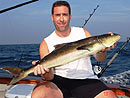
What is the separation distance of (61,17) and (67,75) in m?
1.07

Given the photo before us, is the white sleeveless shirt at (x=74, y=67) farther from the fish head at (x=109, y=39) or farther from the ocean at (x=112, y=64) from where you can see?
the ocean at (x=112, y=64)

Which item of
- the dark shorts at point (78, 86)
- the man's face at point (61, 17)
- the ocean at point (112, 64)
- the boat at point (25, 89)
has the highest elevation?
the man's face at point (61, 17)

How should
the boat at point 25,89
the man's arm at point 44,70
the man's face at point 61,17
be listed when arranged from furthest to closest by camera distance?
1. the boat at point 25,89
2. the man's face at point 61,17
3. the man's arm at point 44,70

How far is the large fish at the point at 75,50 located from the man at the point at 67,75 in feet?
1.43

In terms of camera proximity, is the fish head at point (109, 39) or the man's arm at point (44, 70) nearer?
the fish head at point (109, 39)

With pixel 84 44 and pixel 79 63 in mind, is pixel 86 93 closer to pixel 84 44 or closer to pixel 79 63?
pixel 79 63

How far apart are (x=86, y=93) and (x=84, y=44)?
105cm

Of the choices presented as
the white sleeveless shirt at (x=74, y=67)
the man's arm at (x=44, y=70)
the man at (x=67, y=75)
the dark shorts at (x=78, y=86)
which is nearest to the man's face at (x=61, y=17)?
the man at (x=67, y=75)

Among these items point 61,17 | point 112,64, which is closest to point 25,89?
point 61,17

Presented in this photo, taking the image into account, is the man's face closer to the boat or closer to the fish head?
the fish head

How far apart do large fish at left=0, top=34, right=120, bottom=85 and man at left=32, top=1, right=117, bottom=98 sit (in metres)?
0.43

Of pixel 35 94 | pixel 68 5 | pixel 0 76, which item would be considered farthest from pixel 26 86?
pixel 68 5

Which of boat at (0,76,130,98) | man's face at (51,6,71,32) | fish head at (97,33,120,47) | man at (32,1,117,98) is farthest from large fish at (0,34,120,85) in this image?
boat at (0,76,130,98)

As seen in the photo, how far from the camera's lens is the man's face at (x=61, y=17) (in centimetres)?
338
